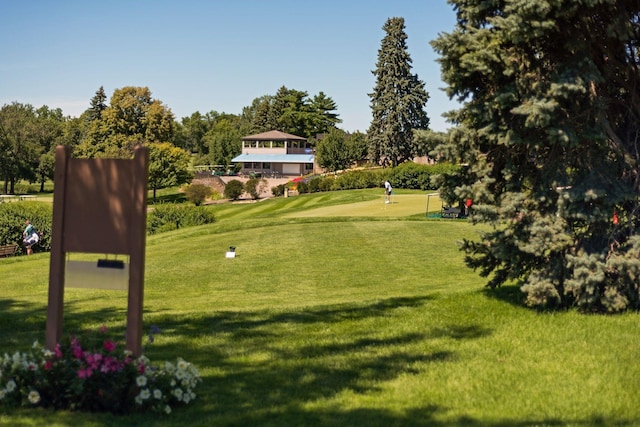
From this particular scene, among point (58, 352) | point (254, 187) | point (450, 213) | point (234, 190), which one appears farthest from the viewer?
point (254, 187)

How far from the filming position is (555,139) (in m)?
9.55

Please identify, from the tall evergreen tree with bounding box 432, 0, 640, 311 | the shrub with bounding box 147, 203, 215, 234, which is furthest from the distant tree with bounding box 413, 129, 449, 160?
the shrub with bounding box 147, 203, 215, 234

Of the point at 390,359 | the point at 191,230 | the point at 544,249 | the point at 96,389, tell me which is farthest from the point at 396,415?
the point at 191,230

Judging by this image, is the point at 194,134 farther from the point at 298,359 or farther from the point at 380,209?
the point at 298,359

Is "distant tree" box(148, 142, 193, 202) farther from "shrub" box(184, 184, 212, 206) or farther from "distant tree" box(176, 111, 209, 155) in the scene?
"distant tree" box(176, 111, 209, 155)

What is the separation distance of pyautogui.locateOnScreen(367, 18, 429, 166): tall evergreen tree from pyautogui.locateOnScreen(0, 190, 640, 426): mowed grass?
5777 cm

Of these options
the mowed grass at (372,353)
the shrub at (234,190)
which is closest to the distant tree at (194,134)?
the shrub at (234,190)

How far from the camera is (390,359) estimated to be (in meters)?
8.49

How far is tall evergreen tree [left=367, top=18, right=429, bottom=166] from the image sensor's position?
2960 inches

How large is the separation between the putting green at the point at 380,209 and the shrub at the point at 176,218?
475cm

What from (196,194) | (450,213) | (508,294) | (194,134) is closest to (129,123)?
(196,194)

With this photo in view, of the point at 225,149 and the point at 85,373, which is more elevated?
the point at 225,149

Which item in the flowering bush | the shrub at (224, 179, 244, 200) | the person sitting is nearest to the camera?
the flowering bush

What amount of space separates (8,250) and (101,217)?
26.1 meters
